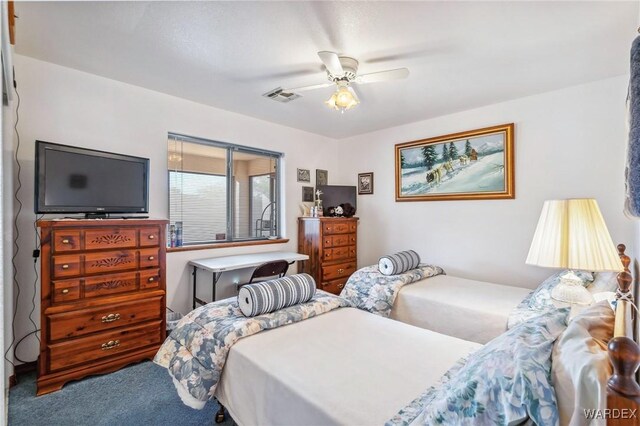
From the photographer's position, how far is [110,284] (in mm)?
2277

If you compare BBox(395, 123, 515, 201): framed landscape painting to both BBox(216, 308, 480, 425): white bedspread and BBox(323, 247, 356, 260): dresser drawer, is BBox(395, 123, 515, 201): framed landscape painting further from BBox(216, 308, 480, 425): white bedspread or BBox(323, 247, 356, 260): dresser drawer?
BBox(216, 308, 480, 425): white bedspread

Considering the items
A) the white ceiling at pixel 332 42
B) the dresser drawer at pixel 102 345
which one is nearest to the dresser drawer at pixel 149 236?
the dresser drawer at pixel 102 345

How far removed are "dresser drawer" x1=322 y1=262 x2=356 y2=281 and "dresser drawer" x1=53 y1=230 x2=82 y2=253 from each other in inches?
99.4

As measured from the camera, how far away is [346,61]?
85.0 inches

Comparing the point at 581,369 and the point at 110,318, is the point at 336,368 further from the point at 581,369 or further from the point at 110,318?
the point at 110,318

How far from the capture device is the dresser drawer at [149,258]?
244 centimetres

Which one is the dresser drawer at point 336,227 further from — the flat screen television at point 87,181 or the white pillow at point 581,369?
the white pillow at point 581,369

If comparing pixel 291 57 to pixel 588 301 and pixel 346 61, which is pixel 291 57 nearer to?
pixel 346 61

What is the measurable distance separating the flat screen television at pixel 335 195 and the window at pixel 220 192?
69cm

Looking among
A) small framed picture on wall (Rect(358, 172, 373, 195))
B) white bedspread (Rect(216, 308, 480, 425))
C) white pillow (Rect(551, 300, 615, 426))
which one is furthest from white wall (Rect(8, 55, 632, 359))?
white pillow (Rect(551, 300, 615, 426))

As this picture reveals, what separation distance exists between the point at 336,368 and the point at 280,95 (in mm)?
2406

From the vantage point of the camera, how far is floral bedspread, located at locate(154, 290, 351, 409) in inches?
57.6

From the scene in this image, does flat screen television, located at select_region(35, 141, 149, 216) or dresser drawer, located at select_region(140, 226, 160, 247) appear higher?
flat screen television, located at select_region(35, 141, 149, 216)

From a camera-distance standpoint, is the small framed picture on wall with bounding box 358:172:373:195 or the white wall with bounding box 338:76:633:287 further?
the small framed picture on wall with bounding box 358:172:373:195
